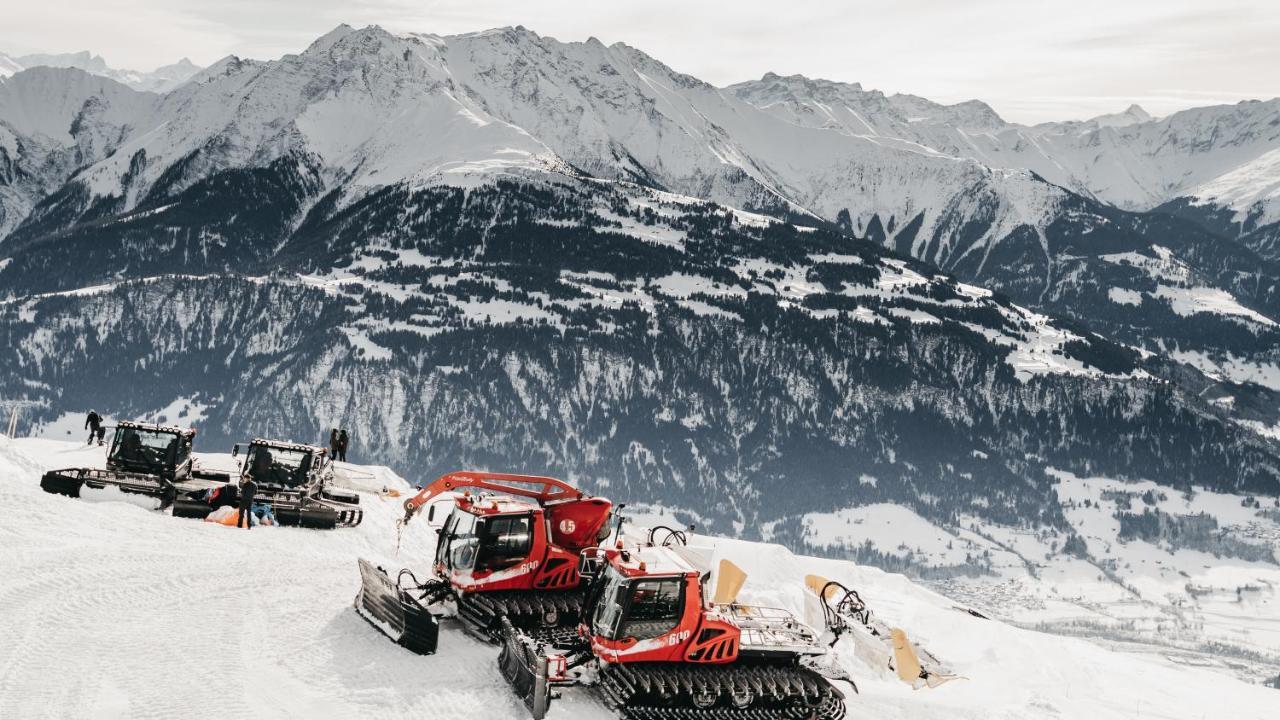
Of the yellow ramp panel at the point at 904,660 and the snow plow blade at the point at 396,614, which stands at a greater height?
the snow plow blade at the point at 396,614

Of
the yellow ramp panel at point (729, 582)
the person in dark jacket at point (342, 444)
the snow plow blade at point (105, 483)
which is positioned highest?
the yellow ramp panel at point (729, 582)

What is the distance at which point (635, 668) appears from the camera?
81.5 feet

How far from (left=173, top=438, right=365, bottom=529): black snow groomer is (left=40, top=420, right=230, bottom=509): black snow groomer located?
3.04 ft

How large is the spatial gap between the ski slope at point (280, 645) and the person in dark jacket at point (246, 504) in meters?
0.74

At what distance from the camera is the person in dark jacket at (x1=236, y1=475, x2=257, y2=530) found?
126ft

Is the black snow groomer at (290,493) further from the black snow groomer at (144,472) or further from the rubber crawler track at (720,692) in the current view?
the rubber crawler track at (720,692)

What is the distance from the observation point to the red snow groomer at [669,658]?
24.6 m

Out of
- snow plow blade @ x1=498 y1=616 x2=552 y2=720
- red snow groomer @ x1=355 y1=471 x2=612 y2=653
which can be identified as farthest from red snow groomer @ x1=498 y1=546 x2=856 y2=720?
red snow groomer @ x1=355 y1=471 x2=612 y2=653

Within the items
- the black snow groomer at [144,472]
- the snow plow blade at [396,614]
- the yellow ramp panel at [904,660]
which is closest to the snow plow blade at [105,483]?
the black snow groomer at [144,472]

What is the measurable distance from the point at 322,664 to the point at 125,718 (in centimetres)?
492

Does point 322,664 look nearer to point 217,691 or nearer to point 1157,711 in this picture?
point 217,691

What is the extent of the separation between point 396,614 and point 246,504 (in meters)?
13.8

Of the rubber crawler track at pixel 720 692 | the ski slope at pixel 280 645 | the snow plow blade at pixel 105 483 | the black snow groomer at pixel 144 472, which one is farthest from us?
the black snow groomer at pixel 144 472

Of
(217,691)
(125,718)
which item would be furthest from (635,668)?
(125,718)
